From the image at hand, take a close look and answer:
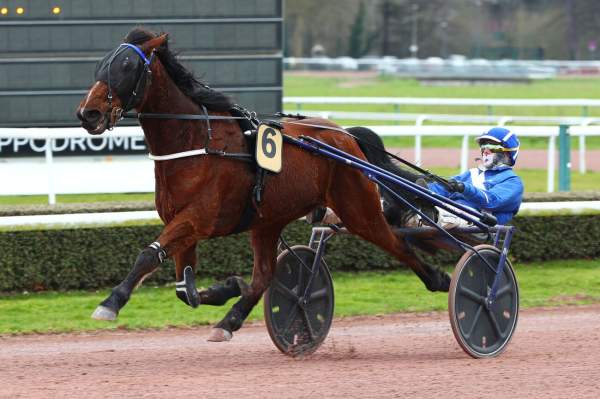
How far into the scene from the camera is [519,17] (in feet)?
194

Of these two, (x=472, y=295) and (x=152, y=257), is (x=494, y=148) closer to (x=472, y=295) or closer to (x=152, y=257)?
(x=472, y=295)

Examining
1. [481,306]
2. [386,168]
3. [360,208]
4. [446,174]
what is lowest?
[446,174]

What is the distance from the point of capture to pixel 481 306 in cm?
555

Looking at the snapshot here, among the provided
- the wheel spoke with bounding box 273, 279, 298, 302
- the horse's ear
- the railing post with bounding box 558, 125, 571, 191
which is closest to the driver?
the wheel spoke with bounding box 273, 279, 298, 302

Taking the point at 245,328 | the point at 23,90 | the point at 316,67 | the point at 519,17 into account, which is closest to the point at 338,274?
the point at 245,328

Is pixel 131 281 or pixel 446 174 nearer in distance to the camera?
pixel 131 281

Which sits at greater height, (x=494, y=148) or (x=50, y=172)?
(x=494, y=148)

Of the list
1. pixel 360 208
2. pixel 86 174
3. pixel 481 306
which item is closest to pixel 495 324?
pixel 481 306

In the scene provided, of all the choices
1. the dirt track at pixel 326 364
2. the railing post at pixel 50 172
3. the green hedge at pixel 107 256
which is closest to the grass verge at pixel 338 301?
the green hedge at pixel 107 256

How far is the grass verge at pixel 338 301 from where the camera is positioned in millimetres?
6574

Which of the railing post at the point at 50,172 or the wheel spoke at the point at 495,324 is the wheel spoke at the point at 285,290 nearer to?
the wheel spoke at the point at 495,324

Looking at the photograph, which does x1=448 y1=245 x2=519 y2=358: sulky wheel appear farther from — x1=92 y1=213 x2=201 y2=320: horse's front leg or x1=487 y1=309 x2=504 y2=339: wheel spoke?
x1=92 y1=213 x2=201 y2=320: horse's front leg

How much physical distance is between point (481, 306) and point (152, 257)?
165 centimetres

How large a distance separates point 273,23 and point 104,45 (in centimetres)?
137
